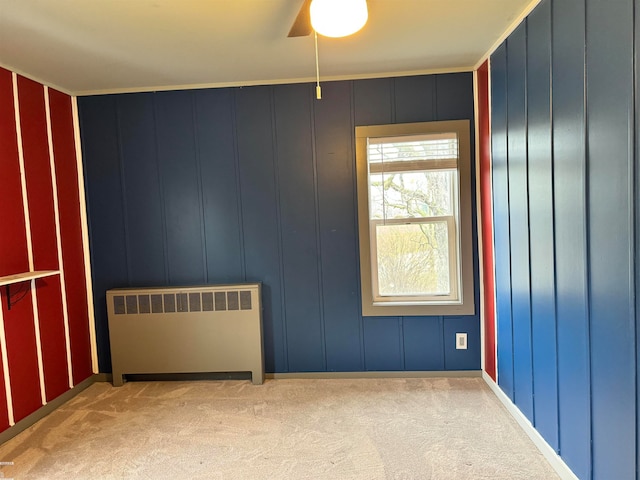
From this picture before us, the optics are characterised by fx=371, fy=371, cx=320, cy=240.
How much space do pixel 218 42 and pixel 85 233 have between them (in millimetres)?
1869

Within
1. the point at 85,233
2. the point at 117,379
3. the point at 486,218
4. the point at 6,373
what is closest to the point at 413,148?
the point at 486,218

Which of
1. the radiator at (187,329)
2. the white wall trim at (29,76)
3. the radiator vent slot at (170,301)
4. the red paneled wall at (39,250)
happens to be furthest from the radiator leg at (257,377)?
the white wall trim at (29,76)

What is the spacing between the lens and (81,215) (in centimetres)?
295

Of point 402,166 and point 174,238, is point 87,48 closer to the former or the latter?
point 174,238

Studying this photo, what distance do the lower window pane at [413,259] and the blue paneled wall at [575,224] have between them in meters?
0.64

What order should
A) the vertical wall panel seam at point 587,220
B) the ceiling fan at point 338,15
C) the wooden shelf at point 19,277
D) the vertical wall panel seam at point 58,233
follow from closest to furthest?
1. the ceiling fan at point 338,15
2. the vertical wall panel seam at point 587,220
3. the wooden shelf at point 19,277
4. the vertical wall panel seam at point 58,233

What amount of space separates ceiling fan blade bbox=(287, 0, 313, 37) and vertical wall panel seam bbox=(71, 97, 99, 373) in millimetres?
2125

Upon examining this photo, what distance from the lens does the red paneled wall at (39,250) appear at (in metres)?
2.29

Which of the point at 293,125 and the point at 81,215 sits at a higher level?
the point at 293,125

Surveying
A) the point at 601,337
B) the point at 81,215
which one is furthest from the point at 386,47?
the point at 81,215

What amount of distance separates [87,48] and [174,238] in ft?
4.50

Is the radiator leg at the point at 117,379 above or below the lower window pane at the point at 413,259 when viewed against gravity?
below

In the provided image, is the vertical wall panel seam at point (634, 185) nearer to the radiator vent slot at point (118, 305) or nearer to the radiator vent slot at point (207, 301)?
the radiator vent slot at point (207, 301)

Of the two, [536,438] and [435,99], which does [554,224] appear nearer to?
[536,438]
